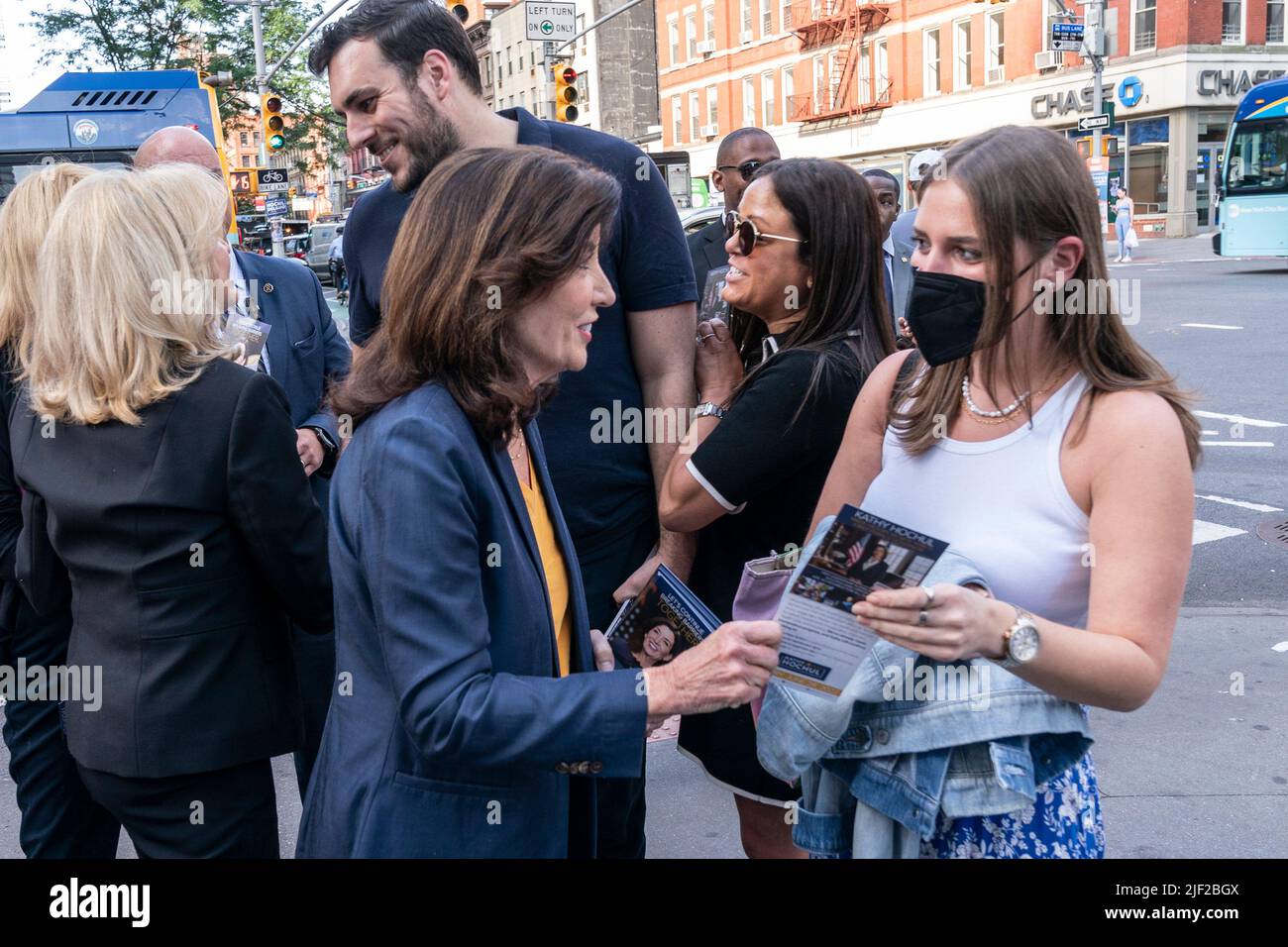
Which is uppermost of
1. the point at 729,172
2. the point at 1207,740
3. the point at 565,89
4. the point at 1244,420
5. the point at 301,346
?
the point at 565,89

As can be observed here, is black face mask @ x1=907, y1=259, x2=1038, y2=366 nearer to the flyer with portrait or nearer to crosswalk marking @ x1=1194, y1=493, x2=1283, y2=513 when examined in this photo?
the flyer with portrait

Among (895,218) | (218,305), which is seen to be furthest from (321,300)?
(895,218)

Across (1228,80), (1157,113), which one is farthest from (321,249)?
(1228,80)

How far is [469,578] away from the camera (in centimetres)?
170

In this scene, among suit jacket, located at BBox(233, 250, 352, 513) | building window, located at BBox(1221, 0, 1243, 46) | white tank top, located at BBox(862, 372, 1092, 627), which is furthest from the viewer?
building window, located at BBox(1221, 0, 1243, 46)

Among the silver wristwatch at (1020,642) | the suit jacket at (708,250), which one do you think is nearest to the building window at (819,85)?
the suit jacket at (708,250)

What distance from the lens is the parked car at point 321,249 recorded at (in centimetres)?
3434

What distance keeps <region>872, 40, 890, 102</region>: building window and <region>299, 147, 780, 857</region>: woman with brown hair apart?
42.0 m

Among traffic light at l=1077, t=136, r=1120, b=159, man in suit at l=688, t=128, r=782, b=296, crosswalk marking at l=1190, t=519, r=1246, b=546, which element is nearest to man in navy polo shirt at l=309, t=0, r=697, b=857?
man in suit at l=688, t=128, r=782, b=296

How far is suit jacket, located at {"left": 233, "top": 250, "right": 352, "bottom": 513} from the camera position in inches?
146

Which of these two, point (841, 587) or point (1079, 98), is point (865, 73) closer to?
point (1079, 98)

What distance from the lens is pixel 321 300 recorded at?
391 centimetres

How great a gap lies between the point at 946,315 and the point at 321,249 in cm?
3628
